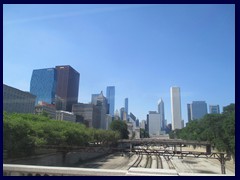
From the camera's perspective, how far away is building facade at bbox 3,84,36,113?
6572 cm

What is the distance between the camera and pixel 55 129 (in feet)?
109

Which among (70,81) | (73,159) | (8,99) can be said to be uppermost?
(70,81)

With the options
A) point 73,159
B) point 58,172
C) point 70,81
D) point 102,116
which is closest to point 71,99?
point 70,81

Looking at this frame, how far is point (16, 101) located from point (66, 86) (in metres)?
73.0

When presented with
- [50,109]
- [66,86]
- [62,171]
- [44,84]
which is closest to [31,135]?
[62,171]

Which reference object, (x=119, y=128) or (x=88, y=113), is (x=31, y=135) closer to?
(x=119, y=128)

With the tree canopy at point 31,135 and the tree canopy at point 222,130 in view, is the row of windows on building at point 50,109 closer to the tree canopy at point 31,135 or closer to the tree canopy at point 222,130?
the tree canopy at point 31,135

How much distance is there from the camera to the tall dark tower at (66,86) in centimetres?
13900

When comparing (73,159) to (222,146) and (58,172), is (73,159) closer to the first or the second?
(222,146)

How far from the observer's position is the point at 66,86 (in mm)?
144250

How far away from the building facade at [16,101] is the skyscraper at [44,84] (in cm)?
5831

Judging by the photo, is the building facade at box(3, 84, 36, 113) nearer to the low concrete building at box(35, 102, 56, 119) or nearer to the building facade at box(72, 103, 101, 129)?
the low concrete building at box(35, 102, 56, 119)

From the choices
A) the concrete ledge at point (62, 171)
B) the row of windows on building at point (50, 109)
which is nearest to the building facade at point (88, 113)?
the row of windows on building at point (50, 109)
